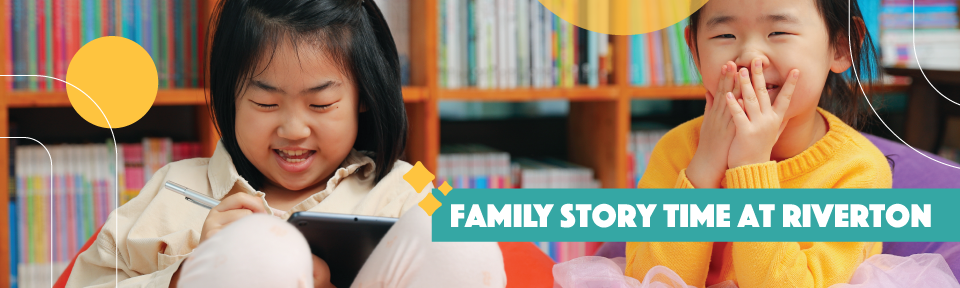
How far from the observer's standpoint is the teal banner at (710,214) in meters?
0.73

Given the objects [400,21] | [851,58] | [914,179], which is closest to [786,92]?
[851,58]

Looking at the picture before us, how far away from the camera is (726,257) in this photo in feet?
2.80

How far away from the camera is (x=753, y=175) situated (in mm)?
718

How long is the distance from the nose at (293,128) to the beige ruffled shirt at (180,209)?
10 cm

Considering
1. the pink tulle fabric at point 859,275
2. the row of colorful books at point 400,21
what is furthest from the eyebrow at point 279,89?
the row of colorful books at point 400,21

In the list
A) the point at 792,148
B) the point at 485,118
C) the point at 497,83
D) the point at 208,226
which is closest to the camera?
the point at 208,226

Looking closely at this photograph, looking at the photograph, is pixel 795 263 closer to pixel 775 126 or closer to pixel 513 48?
pixel 775 126

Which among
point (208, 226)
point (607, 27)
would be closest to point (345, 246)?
point (208, 226)

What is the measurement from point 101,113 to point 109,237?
20cm

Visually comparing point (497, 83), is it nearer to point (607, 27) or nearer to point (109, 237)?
point (607, 27)

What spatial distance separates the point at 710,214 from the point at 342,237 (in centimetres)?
38

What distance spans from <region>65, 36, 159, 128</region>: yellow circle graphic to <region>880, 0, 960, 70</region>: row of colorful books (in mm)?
1618

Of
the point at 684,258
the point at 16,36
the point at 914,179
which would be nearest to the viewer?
the point at 684,258

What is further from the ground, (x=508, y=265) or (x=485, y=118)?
(x=485, y=118)
